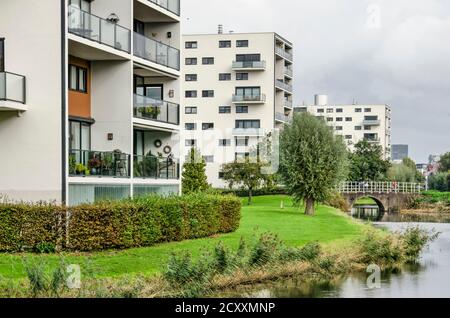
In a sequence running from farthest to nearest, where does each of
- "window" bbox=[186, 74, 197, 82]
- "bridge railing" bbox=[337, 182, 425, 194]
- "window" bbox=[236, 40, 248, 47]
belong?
"window" bbox=[186, 74, 197, 82] < "window" bbox=[236, 40, 248, 47] < "bridge railing" bbox=[337, 182, 425, 194]

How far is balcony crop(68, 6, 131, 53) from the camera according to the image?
30391 mm

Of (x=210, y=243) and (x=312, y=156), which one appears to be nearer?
(x=210, y=243)

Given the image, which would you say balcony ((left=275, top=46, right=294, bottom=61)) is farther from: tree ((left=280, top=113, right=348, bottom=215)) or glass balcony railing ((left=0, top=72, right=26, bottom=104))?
glass balcony railing ((left=0, top=72, right=26, bottom=104))

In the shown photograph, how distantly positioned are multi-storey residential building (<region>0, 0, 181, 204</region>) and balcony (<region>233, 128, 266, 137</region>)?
5420 cm

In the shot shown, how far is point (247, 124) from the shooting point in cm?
9588

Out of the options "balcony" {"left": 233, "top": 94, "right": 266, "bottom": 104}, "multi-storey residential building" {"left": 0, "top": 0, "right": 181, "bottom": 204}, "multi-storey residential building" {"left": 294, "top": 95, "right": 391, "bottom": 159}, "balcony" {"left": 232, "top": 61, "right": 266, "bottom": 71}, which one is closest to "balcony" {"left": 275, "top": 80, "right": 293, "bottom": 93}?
"balcony" {"left": 233, "top": 94, "right": 266, "bottom": 104}

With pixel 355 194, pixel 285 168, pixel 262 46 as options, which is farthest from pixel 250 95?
pixel 285 168

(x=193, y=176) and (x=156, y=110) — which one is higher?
(x=156, y=110)

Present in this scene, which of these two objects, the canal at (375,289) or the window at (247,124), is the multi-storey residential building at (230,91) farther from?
the canal at (375,289)

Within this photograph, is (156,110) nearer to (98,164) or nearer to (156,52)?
(156,52)

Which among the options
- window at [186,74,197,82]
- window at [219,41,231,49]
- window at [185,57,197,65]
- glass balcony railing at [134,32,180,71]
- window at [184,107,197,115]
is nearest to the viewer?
glass balcony railing at [134,32,180,71]

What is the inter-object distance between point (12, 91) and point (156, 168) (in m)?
9.99

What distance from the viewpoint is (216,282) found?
22.1 metres

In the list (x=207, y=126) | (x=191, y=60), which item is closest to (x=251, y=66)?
(x=191, y=60)
